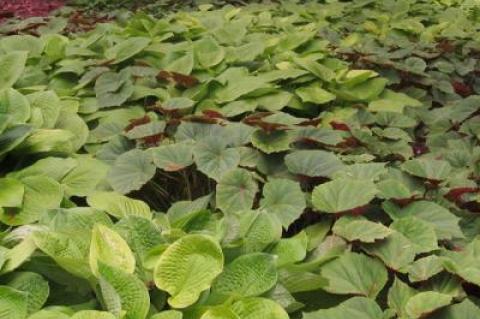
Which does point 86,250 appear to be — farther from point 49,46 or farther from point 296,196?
Answer: point 49,46

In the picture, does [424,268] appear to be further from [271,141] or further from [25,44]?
[25,44]

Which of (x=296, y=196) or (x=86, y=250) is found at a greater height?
(x=86, y=250)

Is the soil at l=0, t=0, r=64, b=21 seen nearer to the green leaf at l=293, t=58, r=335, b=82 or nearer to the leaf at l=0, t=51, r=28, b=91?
the leaf at l=0, t=51, r=28, b=91

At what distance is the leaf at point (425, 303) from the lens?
5.32 feet

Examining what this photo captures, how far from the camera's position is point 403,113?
11.1 feet

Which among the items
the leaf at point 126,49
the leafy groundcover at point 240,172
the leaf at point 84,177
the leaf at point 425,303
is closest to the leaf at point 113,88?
the leafy groundcover at point 240,172

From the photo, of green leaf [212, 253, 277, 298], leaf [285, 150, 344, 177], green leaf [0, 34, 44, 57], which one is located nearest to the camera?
green leaf [212, 253, 277, 298]

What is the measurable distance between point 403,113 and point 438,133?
0.24 meters

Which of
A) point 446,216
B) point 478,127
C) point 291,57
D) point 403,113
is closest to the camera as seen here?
point 446,216

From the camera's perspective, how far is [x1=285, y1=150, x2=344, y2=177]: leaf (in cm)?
233

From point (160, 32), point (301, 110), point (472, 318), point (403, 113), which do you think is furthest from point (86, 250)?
point (160, 32)

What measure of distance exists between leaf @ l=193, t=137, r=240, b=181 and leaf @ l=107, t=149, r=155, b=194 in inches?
7.3

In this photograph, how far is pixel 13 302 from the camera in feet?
4.84

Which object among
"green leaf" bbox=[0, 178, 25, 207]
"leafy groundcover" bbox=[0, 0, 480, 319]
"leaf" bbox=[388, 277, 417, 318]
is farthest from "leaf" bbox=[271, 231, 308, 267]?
"green leaf" bbox=[0, 178, 25, 207]
